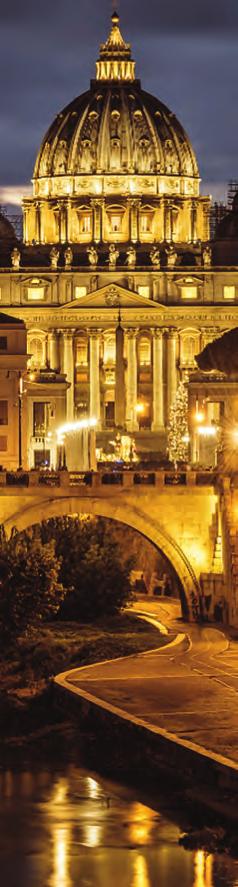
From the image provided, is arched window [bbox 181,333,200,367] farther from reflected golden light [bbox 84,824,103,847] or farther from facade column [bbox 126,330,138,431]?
reflected golden light [bbox 84,824,103,847]

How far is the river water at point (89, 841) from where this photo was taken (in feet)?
140

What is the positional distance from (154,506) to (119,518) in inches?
41.3

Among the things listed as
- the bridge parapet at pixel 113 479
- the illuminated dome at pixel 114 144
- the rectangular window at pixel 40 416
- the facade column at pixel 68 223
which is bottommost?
the bridge parapet at pixel 113 479

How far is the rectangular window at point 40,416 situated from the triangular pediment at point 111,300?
4009 centimetres

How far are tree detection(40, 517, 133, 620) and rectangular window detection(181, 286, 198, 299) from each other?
8410 cm

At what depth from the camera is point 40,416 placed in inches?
4535

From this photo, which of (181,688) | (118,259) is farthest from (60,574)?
(118,259)

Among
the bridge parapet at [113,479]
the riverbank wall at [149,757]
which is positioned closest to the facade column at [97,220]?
the bridge parapet at [113,479]

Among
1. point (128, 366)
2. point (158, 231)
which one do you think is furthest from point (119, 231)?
point (128, 366)

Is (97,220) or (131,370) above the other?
(97,220)

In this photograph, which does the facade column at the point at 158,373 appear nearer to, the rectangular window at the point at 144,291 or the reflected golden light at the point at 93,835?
the rectangular window at the point at 144,291

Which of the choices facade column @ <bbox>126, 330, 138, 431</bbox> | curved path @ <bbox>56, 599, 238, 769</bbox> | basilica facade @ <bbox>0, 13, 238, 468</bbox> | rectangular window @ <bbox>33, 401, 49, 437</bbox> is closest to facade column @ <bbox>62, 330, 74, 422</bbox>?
basilica facade @ <bbox>0, 13, 238, 468</bbox>

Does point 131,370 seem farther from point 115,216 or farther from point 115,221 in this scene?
point 115,216

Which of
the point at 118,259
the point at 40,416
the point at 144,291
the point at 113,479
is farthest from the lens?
the point at 118,259
